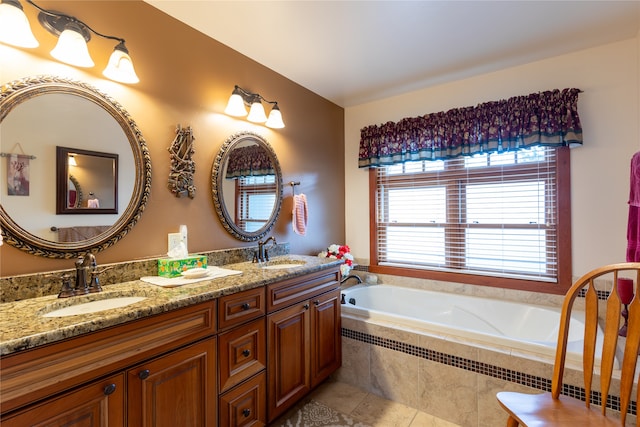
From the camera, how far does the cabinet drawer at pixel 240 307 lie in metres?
1.43

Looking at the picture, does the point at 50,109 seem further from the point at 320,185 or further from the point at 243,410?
the point at 320,185

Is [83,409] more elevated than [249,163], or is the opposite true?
[249,163]

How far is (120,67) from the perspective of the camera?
149cm

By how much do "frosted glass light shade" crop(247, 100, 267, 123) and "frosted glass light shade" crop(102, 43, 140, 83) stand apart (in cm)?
81

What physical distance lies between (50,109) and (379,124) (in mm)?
2677

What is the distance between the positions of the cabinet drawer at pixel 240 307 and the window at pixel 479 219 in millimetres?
1880

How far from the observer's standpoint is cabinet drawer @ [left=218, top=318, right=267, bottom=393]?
1436 millimetres

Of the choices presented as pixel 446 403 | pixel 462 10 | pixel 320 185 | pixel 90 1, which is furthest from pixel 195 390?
pixel 462 10

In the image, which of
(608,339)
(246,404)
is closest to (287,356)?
(246,404)

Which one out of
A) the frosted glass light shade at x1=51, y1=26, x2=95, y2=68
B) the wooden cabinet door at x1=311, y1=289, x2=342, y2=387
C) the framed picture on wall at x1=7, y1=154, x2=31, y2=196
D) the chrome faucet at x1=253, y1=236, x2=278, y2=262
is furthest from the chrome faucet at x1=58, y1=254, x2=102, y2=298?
the wooden cabinet door at x1=311, y1=289, x2=342, y2=387

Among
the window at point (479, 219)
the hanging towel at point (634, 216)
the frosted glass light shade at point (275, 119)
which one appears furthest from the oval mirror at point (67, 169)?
the hanging towel at point (634, 216)

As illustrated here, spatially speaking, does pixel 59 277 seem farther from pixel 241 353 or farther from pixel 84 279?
pixel 241 353

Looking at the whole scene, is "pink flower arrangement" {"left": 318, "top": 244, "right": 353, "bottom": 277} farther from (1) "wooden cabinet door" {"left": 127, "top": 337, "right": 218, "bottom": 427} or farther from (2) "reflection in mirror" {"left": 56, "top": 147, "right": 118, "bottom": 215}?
(2) "reflection in mirror" {"left": 56, "top": 147, "right": 118, "bottom": 215}

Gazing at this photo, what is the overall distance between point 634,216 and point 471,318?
1336mm
